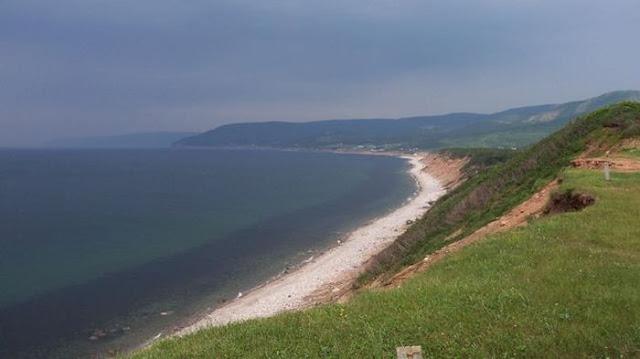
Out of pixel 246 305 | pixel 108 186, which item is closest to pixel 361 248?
pixel 246 305

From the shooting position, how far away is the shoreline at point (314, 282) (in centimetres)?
4059

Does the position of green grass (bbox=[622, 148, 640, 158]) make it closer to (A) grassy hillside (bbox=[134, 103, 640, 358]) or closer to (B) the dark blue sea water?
(A) grassy hillside (bbox=[134, 103, 640, 358])

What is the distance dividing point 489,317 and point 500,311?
496 mm

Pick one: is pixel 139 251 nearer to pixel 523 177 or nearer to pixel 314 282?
pixel 314 282

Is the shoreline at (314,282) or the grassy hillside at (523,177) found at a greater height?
the grassy hillside at (523,177)

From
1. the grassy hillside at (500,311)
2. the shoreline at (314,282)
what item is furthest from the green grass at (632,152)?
the shoreline at (314,282)

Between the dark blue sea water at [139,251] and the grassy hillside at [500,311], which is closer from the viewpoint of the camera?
the grassy hillside at [500,311]

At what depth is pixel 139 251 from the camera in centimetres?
6875

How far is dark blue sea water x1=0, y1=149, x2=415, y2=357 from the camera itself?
42.2 m

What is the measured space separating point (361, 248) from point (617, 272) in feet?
155

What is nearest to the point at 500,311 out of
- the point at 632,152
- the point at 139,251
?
the point at 632,152

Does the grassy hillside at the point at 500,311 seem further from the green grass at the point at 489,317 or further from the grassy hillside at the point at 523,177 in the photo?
the grassy hillside at the point at 523,177

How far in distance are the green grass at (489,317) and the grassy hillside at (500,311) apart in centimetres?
3

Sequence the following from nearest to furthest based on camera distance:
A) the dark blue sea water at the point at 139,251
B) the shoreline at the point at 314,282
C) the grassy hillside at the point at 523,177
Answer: the grassy hillside at the point at 523,177 < the shoreline at the point at 314,282 < the dark blue sea water at the point at 139,251
